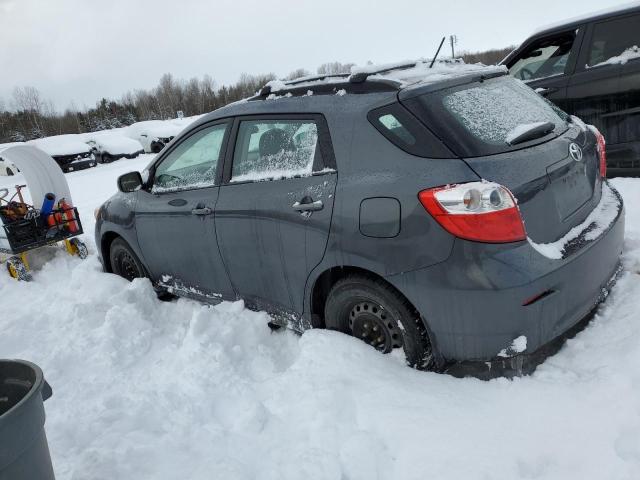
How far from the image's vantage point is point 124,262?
4.99 meters

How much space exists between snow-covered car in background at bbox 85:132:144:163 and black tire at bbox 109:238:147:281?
1888 cm

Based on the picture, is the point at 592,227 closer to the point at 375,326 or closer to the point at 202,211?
the point at 375,326

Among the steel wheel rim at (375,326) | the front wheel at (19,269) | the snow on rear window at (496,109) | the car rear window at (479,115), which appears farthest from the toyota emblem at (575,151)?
the front wheel at (19,269)

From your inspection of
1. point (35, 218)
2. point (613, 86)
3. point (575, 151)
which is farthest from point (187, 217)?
point (613, 86)

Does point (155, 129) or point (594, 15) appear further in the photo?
point (155, 129)

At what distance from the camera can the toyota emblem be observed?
2.80 m

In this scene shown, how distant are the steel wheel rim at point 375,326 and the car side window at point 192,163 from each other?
1.50m

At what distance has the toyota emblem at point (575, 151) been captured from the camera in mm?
2798

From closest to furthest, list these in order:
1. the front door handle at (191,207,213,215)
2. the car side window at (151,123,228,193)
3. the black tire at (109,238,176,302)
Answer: the front door handle at (191,207,213,215) → the car side window at (151,123,228,193) → the black tire at (109,238,176,302)

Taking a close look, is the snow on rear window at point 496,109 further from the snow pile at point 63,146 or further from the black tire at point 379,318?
the snow pile at point 63,146

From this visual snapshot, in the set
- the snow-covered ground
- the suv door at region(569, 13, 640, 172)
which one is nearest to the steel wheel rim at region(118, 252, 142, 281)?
the snow-covered ground

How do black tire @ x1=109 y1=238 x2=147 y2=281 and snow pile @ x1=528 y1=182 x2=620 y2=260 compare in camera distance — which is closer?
snow pile @ x1=528 y1=182 x2=620 y2=260

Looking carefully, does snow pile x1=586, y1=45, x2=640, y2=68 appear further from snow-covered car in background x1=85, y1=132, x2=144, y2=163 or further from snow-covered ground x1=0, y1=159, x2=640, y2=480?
snow-covered car in background x1=85, y1=132, x2=144, y2=163

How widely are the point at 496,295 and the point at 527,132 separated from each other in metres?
0.91
